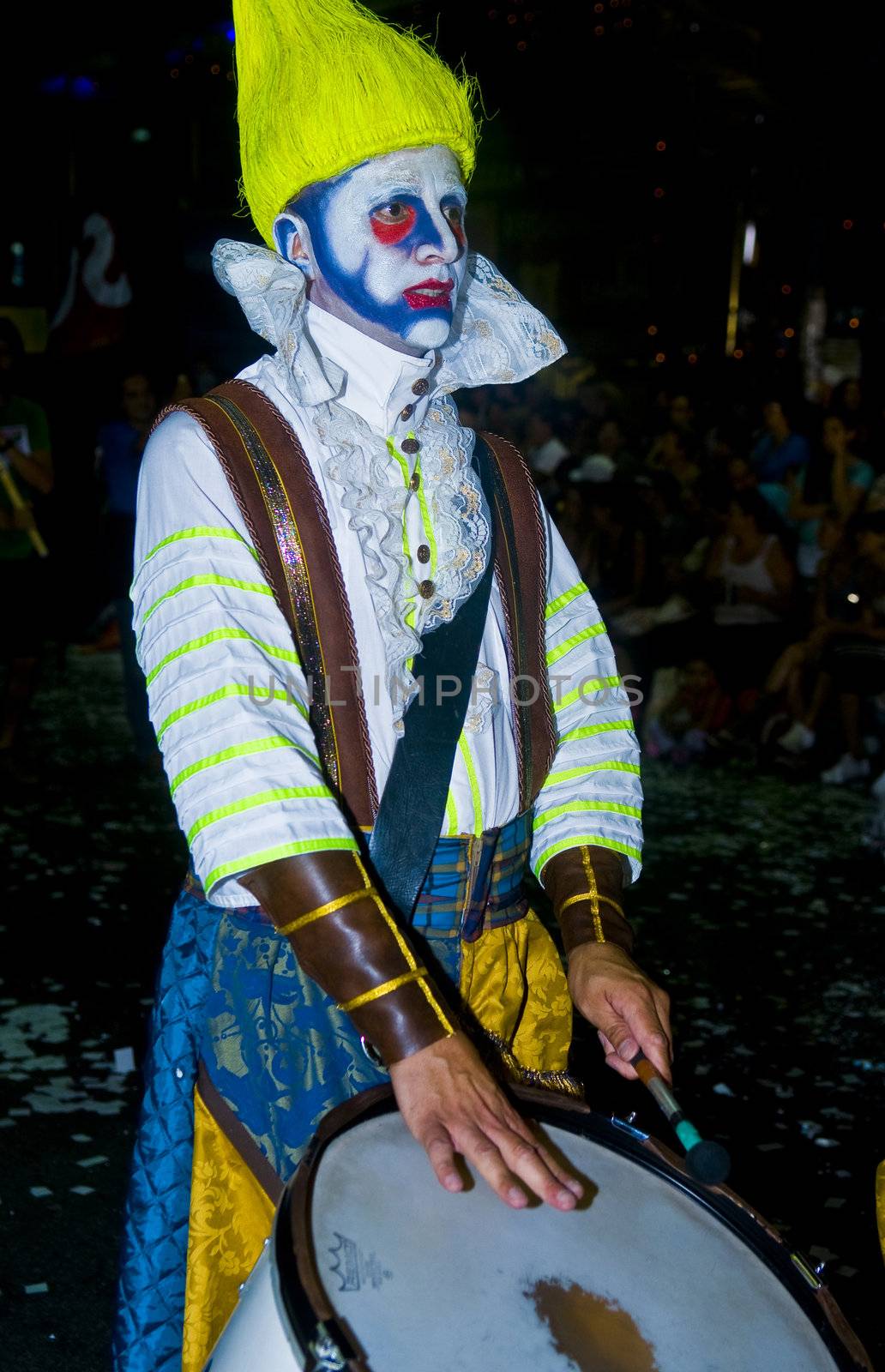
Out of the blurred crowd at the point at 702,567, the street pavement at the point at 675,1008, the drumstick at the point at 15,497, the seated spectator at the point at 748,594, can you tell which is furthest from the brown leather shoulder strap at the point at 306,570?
the seated spectator at the point at 748,594

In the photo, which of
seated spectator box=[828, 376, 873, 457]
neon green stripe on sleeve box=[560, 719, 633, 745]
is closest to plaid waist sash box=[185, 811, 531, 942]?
neon green stripe on sleeve box=[560, 719, 633, 745]

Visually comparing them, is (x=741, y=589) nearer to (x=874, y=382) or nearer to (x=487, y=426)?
(x=487, y=426)

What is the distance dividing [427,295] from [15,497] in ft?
18.5

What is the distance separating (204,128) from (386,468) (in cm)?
1518

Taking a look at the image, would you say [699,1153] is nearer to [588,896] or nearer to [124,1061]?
[588,896]

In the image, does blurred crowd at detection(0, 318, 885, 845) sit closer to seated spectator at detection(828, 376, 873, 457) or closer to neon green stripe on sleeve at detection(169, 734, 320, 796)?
seated spectator at detection(828, 376, 873, 457)

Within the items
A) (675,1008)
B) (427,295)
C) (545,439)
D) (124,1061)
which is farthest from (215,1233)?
(545,439)

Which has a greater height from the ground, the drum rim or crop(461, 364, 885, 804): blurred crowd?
the drum rim

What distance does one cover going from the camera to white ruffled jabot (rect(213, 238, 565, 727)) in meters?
1.69

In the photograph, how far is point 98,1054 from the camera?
3869mm

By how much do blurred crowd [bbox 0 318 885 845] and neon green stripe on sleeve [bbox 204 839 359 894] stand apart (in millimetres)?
5178

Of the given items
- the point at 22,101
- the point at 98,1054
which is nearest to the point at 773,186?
the point at 22,101

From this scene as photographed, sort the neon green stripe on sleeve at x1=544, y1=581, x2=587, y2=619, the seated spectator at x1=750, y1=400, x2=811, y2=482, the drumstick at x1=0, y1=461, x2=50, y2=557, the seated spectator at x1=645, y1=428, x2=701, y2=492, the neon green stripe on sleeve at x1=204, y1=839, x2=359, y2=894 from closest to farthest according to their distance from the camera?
1. the neon green stripe on sleeve at x1=204, y1=839, x2=359, y2=894
2. the neon green stripe on sleeve at x1=544, y1=581, x2=587, y2=619
3. the drumstick at x1=0, y1=461, x2=50, y2=557
4. the seated spectator at x1=750, y1=400, x2=811, y2=482
5. the seated spectator at x1=645, y1=428, x2=701, y2=492

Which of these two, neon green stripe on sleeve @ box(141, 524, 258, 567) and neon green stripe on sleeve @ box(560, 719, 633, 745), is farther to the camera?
neon green stripe on sleeve @ box(560, 719, 633, 745)
